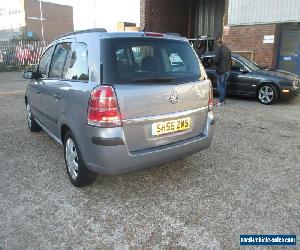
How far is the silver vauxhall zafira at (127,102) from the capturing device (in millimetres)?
3049

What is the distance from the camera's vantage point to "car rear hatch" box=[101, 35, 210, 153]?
10.1ft

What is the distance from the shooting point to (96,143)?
3.08 meters

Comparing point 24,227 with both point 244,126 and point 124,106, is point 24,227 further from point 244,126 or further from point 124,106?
point 244,126

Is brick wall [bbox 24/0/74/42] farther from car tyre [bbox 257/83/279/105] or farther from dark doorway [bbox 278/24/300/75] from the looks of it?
car tyre [bbox 257/83/279/105]

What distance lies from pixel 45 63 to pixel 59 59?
0.71 meters

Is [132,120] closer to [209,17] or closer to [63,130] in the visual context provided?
[63,130]

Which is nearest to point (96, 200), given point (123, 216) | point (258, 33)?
point (123, 216)

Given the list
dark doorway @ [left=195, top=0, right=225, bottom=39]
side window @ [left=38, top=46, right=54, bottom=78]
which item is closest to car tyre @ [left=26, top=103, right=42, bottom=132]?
side window @ [left=38, top=46, right=54, bottom=78]

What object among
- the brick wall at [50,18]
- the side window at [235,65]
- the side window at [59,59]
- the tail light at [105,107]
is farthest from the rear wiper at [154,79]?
the brick wall at [50,18]

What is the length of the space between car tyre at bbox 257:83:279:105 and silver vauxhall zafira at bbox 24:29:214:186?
5.46m

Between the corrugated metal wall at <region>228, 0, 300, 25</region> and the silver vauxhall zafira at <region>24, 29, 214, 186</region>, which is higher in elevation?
the corrugated metal wall at <region>228, 0, 300, 25</region>

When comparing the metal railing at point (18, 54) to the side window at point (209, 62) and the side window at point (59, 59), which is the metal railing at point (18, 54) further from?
the side window at point (59, 59)

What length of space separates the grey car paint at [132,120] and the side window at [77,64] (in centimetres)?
7

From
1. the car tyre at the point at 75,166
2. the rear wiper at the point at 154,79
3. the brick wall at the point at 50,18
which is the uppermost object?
the brick wall at the point at 50,18
